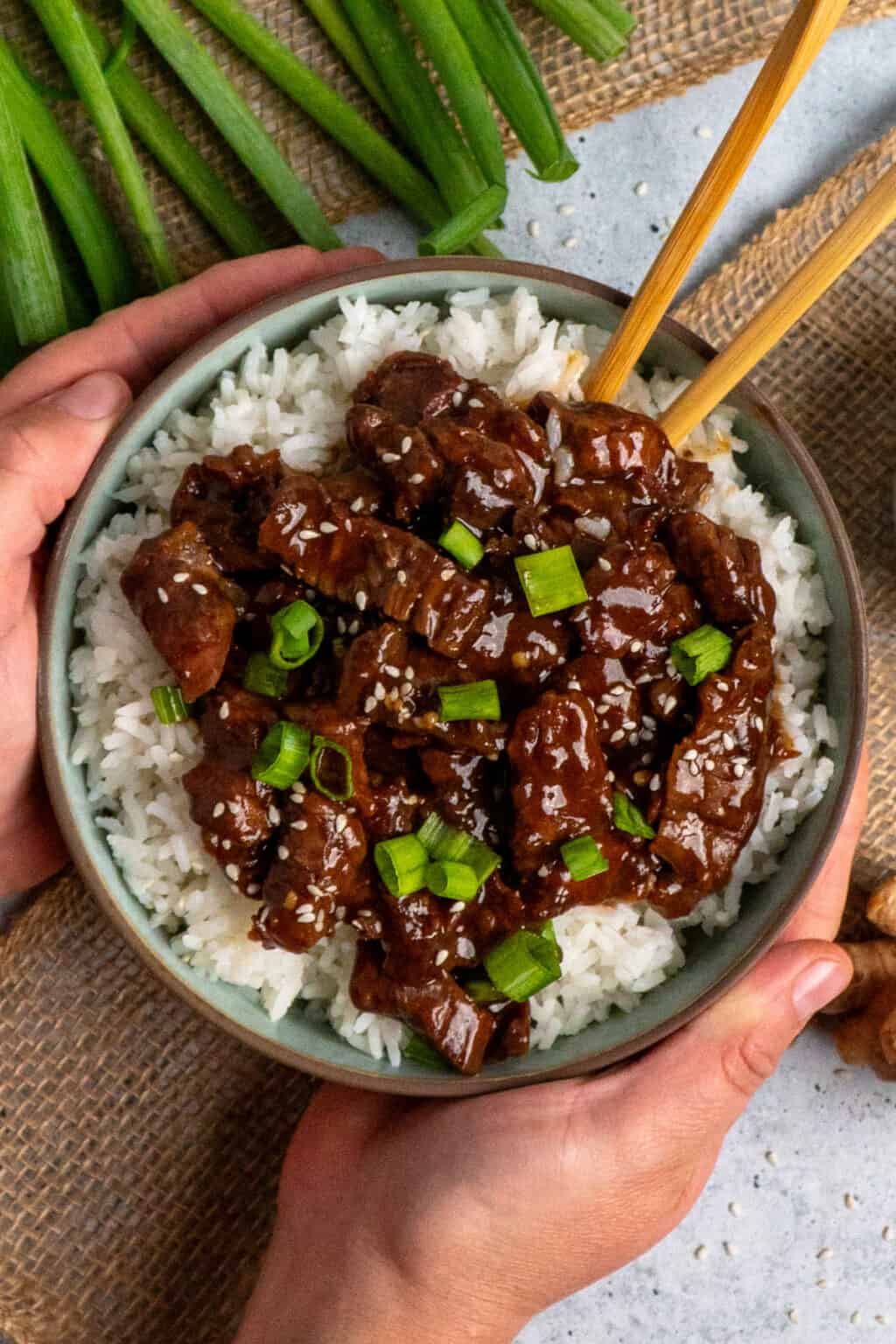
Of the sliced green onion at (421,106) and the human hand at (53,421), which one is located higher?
the sliced green onion at (421,106)

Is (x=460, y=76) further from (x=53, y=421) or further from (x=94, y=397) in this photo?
(x=53, y=421)

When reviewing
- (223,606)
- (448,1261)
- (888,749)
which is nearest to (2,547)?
(223,606)

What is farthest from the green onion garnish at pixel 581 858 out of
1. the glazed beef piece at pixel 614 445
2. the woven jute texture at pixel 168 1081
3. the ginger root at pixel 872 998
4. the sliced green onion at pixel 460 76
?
the sliced green onion at pixel 460 76

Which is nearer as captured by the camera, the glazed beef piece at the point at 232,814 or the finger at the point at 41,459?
the glazed beef piece at the point at 232,814

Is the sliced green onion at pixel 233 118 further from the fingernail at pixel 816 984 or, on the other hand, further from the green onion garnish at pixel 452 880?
the fingernail at pixel 816 984

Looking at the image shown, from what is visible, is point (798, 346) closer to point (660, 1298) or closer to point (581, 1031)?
point (581, 1031)

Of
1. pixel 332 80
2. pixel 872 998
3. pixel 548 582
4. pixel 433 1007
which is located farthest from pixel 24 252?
pixel 872 998
